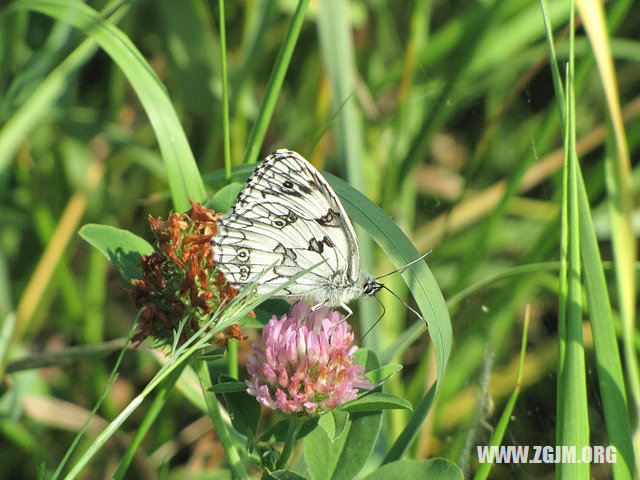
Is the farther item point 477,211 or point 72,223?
point 477,211

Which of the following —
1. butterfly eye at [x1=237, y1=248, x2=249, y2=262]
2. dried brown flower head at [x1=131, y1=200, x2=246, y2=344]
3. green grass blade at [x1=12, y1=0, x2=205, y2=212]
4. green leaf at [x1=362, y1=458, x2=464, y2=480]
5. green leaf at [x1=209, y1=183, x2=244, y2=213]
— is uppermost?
green grass blade at [x1=12, y1=0, x2=205, y2=212]

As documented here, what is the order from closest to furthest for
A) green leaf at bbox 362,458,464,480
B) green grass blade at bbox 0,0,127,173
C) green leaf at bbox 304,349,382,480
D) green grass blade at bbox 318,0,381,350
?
green leaf at bbox 362,458,464,480
green leaf at bbox 304,349,382,480
green grass blade at bbox 0,0,127,173
green grass blade at bbox 318,0,381,350

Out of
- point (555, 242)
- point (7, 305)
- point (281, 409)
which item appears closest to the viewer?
point (281, 409)

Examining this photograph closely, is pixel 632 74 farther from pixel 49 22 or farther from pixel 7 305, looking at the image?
pixel 7 305

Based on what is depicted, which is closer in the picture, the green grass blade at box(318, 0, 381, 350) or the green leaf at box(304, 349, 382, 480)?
the green leaf at box(304, 349, 382, 480)

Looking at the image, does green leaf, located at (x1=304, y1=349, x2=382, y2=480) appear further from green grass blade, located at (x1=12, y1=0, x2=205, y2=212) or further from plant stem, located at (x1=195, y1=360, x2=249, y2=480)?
green grass blade, located at (x1=12, y1=0, x2=205, y2=212)

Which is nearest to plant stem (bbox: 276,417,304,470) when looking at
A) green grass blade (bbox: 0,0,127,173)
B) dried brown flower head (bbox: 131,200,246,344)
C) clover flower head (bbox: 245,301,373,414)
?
clover flower head (bbox: 245,301,373,414)

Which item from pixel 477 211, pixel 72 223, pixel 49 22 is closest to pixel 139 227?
pixel 72 223
